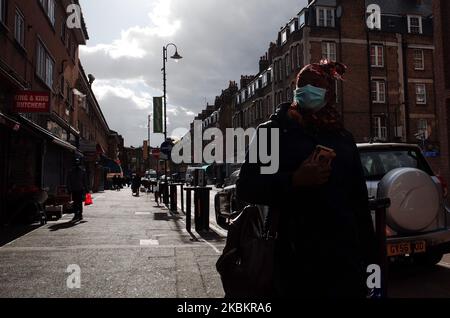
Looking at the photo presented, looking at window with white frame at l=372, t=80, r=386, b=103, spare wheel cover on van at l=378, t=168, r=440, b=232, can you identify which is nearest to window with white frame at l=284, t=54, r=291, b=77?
window with white frame at l=372, t=80, r=386, b=103

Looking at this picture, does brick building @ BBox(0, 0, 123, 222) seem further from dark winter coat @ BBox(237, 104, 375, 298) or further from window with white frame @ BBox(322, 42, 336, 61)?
window with white frame @ BBox(322, 42, 336, 61)

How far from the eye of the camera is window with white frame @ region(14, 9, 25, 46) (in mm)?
14117

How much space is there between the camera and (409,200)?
5074 millimetres

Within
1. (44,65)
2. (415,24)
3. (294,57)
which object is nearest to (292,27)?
(294,57)

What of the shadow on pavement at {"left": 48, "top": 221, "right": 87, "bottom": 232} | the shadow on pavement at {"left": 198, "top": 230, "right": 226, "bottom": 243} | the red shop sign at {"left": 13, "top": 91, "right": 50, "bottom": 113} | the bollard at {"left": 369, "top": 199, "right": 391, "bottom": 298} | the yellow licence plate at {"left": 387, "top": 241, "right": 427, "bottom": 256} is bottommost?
the shadow on pavement at {"left": 198, "top": 230, "right": 226, "bottom": 243}

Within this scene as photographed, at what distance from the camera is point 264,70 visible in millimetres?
53375

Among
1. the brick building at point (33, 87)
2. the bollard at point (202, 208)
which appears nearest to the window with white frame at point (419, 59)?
the brick building at point (33, 87)

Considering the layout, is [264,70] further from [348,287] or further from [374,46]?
[348,287]

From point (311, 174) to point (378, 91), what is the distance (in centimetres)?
4061

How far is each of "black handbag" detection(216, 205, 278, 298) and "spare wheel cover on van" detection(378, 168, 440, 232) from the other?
134 inches

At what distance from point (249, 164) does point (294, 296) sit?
0.62m

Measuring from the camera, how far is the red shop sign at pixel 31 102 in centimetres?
1268
